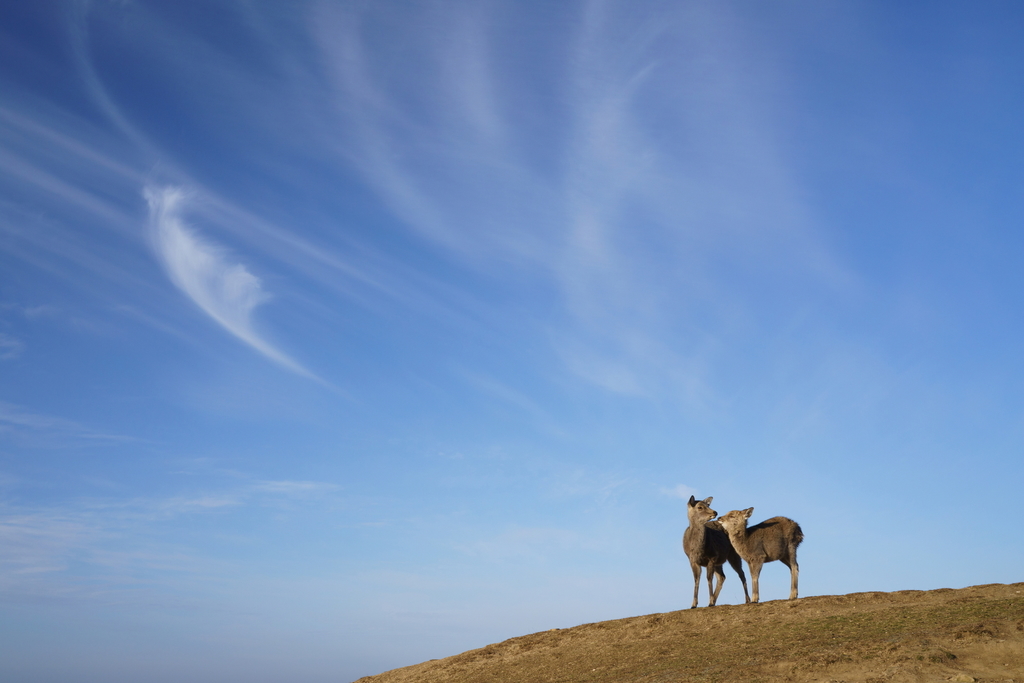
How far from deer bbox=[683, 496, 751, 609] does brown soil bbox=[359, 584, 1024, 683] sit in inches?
69.7

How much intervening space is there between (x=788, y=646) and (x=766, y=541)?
5.84 m

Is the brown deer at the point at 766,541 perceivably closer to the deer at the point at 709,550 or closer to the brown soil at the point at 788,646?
the deer at the point at 709,550

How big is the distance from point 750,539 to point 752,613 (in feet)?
9.98

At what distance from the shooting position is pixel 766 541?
22.0 m

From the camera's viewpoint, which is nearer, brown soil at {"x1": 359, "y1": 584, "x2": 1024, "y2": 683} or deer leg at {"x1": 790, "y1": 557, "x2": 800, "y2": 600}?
brown soil at {"x1": 359, "y1": 584, "x2": 1024, "y2": 683}

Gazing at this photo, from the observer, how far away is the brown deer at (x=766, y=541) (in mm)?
21844

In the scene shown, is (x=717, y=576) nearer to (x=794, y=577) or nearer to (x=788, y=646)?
(x=794, y=577)

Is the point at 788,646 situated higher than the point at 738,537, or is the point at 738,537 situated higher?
the point at 738,537

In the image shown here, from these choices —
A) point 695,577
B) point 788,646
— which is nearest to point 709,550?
point 695,577

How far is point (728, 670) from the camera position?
49.5 ft

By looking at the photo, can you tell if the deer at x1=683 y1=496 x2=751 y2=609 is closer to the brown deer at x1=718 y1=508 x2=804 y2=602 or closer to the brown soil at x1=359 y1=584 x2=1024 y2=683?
the brown deer at x1=718 y1=508 x2=804 y2=602

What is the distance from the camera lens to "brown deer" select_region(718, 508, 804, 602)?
71.7ft

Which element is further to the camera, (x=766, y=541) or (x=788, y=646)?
(x=766, y=541)

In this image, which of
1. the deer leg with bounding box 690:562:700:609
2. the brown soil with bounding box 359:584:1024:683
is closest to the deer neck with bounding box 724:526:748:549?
the deer leg with bounding box 690:562:700:609
